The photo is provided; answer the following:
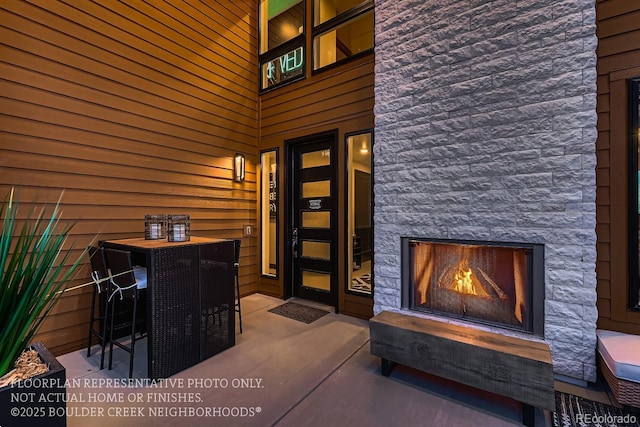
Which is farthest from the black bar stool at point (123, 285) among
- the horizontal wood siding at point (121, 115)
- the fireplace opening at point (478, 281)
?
the fireplace opening at point (478, 281)

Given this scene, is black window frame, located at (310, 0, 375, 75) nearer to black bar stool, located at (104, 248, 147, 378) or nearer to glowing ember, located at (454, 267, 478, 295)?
glowing ember, located at (454, 267, 478, 295)

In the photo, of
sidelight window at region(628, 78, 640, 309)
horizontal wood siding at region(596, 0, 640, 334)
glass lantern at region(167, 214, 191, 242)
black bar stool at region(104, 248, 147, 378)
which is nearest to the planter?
black bar stool at region(104, 248, 147, 378)

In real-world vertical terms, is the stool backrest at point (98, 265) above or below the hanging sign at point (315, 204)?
below

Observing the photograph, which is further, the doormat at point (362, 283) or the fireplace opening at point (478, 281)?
the doormat at point (362, 283)

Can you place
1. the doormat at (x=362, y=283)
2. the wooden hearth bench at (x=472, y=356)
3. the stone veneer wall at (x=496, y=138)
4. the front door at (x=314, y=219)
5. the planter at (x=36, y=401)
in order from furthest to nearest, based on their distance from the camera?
the front door at (x=314, y=219)
the doormat at (x=362, y=283)
the stone veneer wall at (x=496, y=138)
the wooden hearth bench at (x=472, y=356)
the planter at (x=36, y=401)

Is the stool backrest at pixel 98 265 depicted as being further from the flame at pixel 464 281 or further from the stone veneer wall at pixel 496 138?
the flame at pixel 464 281

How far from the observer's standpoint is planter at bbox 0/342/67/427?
102 cm

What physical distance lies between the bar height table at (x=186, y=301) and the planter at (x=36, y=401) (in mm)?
1005

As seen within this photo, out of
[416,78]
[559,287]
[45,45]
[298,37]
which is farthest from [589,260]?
[45,45]

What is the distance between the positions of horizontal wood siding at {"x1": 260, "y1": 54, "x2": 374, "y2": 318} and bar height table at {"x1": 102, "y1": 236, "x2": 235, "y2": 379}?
1428mm

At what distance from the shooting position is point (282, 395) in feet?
6.44

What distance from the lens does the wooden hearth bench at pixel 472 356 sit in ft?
5.52

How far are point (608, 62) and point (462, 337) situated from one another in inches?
92.0

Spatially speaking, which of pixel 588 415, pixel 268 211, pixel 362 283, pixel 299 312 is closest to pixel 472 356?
pixel 588 415
